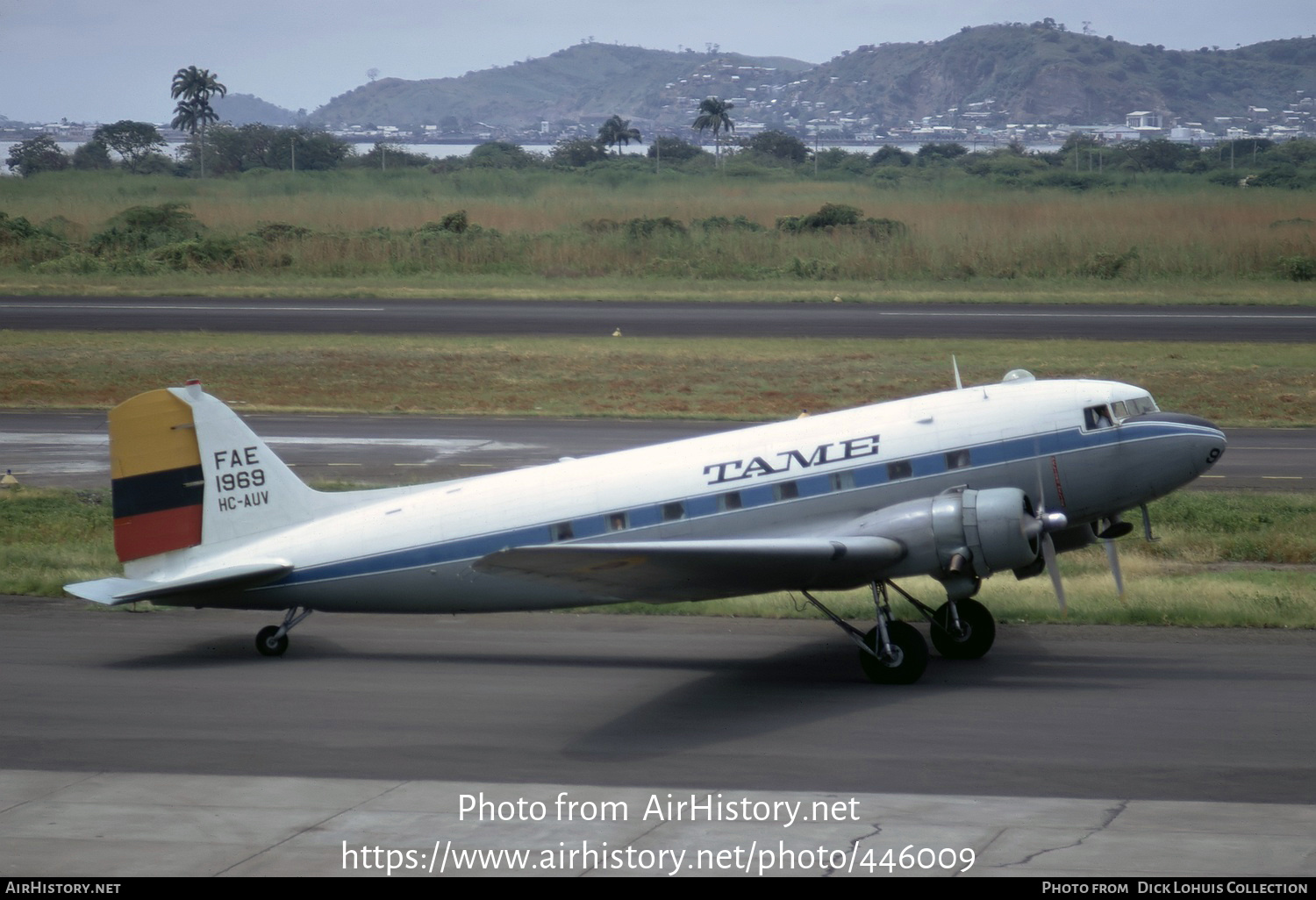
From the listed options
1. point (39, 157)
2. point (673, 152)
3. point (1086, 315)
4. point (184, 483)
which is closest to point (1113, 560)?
point (184, 483)

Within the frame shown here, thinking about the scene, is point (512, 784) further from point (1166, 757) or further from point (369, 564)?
point (1166, 757)

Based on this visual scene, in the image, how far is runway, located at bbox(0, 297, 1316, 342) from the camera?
4906cm

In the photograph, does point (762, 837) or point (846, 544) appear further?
point (846, 544)

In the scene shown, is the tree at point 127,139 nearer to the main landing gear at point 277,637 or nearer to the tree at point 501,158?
the tree at point 501,158

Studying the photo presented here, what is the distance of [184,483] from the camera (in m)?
17.5

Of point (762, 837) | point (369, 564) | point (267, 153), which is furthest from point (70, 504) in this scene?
point (267, 153)

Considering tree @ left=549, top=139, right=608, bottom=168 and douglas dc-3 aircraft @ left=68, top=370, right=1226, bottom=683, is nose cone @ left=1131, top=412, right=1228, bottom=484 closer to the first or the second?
douglas dc-3 aircraft @ left=68, top=370, right=1226, bottom=683

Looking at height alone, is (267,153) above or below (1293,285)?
above

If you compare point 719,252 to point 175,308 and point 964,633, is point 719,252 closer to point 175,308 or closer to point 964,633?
point 175,308

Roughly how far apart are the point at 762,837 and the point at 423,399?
101 feet

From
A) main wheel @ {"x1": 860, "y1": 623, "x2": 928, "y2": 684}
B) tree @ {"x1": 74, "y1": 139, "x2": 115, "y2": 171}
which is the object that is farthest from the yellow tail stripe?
tree @ {"x1": 74, "y1": 139, "x2": 115, "y2": 171}

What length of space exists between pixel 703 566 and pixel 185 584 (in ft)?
22.7

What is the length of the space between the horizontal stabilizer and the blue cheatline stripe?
99cm

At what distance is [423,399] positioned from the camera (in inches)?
1594
